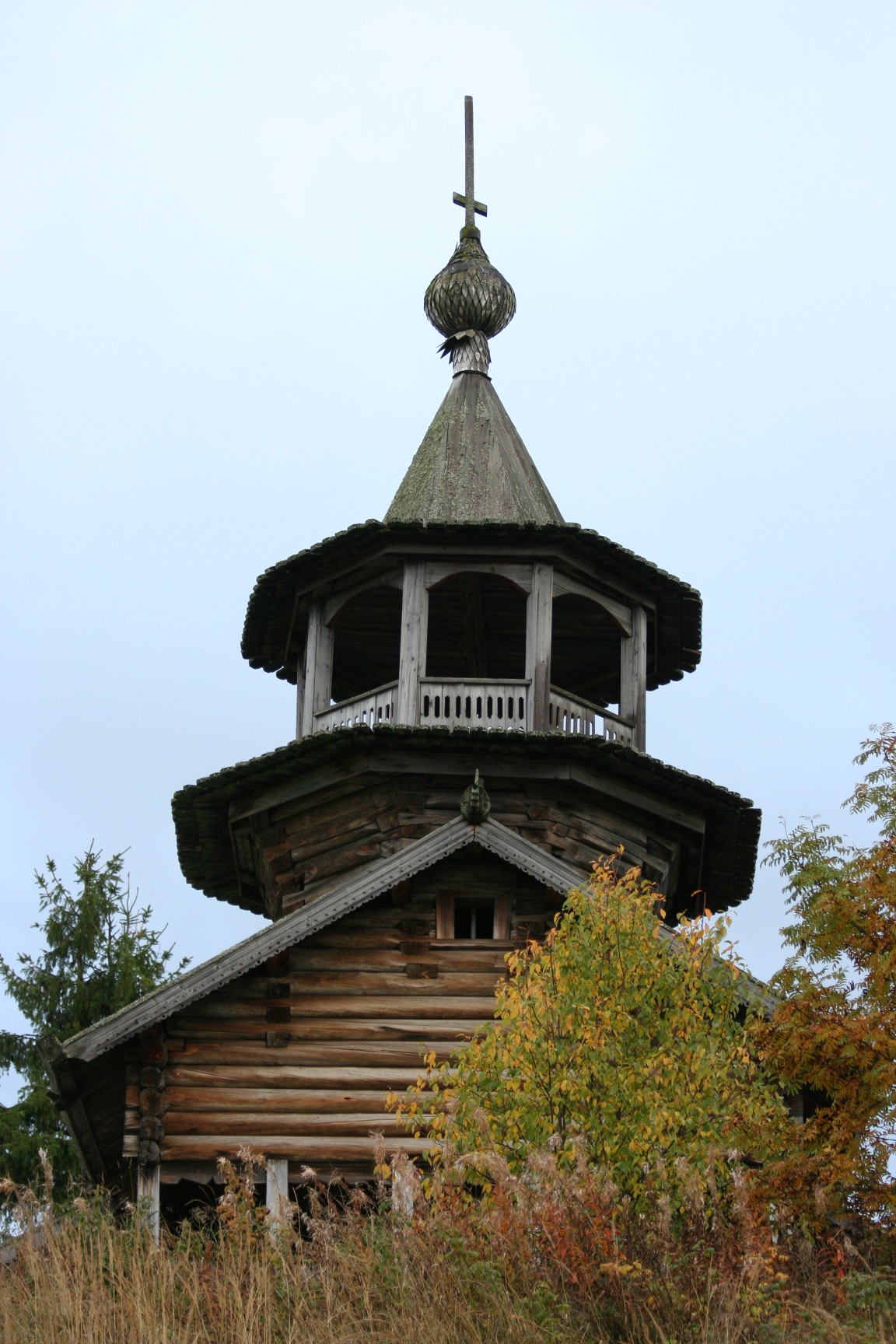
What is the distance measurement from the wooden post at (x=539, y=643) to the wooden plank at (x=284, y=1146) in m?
4.65

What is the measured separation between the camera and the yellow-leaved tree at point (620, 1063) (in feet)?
40.7

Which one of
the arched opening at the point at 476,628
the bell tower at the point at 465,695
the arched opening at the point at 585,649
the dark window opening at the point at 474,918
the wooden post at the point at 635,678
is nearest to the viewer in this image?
the dark window opening at the point at 474,918

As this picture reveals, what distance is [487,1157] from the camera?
9938 millimetres

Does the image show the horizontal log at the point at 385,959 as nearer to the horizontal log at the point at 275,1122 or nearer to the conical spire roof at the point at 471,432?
the horizontal log at the point at 275,1122

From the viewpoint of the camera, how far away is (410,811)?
18859 millimetres

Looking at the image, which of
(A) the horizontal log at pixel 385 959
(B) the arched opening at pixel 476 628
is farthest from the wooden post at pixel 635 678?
(A) the horizontal log at pixel 385 959

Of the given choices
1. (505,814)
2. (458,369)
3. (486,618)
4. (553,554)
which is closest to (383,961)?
(505,814)

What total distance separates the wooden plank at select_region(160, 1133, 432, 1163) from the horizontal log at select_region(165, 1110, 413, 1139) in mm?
46

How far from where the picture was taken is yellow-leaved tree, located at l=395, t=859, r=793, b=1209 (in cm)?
1241

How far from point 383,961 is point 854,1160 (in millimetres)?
6333

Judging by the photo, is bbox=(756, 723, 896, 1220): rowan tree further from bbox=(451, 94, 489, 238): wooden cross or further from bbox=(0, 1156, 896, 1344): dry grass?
bbox=(451, 94, 489, 238): wooden cross

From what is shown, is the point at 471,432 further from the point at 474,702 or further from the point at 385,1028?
the point at 385,1028

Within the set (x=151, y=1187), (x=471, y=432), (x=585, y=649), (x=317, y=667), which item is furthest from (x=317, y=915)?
(x=471, y=432)

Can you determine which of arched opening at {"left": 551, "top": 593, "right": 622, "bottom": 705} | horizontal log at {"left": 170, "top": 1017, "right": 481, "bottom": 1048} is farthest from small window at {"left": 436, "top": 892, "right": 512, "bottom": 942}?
arched opening at {"left": 551, "top": 593, "right": 622, "bottom": 705}
